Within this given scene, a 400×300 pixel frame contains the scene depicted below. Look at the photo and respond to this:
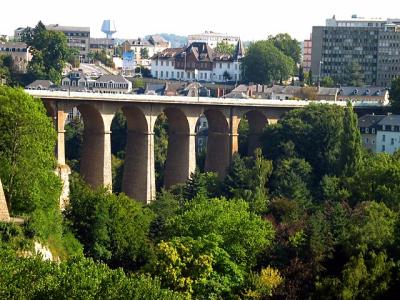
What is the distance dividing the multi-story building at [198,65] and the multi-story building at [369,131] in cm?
5786

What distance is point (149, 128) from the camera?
9669 centimetres

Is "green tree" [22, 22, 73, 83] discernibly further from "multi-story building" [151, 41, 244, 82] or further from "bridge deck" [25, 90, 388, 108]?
"bridge deck" [25, 90, 388, 108]

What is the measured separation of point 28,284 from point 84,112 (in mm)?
46508

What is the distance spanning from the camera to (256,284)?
197ft

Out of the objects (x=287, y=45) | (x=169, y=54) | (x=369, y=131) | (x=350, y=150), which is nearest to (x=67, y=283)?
(x=350, y=150)

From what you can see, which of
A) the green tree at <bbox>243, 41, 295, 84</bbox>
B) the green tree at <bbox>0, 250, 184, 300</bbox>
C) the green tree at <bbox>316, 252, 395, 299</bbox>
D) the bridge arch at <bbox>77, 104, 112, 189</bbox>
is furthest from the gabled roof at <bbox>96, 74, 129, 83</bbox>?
the green tree at <bbox>0, 250, 184, 300</bbox>

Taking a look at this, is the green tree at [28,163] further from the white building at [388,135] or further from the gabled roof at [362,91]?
the gabled roof at [362,91]

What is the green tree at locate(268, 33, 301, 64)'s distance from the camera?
6850 inches

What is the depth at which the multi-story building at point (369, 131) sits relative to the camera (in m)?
107

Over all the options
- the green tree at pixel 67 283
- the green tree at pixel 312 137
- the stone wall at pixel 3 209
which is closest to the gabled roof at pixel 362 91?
the green tree at pixel 312 137

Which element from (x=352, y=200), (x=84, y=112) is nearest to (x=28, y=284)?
(x=352, y=200)

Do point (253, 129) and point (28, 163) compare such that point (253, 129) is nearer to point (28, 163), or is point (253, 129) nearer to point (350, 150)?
point (350, 150)

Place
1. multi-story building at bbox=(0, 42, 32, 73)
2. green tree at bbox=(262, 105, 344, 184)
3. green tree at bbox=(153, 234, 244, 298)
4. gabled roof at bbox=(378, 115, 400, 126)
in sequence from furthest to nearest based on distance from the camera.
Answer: multi-story building at bbox=(0, 42, 32, 73) < gabled roof at bbox=(378, 115, 400, 126) < green tree at bbox=(262, 105, 344, 184) < green tree at bbox=(153, 234, 244, 298)


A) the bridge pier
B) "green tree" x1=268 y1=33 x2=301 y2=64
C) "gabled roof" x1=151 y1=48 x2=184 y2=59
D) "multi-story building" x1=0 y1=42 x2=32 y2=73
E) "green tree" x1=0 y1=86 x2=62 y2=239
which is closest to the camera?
"green tree" x1=0 y1=86 x2=62 y2=239
